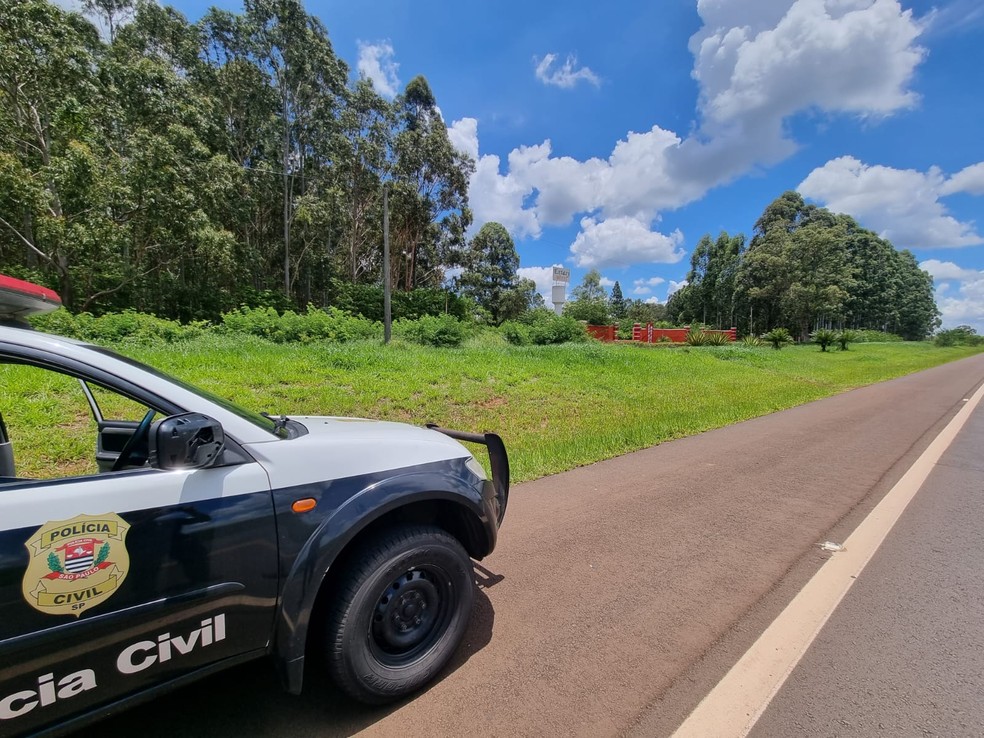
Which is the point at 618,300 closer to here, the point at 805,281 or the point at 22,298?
the point at 805,281

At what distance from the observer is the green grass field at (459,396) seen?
18.7 feet

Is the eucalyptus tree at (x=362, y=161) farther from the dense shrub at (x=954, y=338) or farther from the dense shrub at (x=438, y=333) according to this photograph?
the dense shrub at (x=954, y=338)

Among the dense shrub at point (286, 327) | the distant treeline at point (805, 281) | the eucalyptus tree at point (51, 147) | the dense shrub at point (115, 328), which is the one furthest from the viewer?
the distant treeline at point (805, 281)

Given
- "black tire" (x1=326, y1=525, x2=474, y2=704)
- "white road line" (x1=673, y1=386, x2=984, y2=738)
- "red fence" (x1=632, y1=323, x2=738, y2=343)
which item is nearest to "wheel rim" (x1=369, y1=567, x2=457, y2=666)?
"black tire" (x1=326, y1=525, x2=474, y2=704)

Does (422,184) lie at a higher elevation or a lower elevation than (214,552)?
higher

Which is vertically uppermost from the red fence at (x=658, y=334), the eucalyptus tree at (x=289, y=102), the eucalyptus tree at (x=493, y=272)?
the eucalyptus tree at (x=289, y=102)

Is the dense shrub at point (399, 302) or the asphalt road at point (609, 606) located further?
the dense shrub at point (399, 302)

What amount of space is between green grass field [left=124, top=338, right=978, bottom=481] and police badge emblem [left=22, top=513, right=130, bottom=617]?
4.32 meters

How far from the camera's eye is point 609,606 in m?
2.87

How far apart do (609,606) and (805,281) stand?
56.6m

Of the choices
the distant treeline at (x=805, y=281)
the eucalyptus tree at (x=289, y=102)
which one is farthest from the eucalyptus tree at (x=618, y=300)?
the eucalyptus tree at (x=289, y=102)

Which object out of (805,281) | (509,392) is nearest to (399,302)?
(509,392)

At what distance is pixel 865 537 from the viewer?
3811 mm

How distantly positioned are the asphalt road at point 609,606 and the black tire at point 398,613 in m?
0.15
